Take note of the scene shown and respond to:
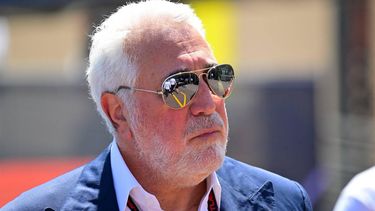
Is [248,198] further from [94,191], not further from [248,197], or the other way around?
[94,191]

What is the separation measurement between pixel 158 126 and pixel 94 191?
311 millimetres

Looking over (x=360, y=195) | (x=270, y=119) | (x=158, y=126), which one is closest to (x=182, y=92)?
(x=158, y=126)

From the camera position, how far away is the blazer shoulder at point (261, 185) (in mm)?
3207

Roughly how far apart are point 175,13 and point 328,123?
278 inches

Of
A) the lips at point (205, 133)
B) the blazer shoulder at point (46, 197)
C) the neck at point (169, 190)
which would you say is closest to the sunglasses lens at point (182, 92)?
the lips at point (205, 133)

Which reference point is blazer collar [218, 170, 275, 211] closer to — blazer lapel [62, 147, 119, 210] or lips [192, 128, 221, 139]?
lips [192, 128, 221, 139]

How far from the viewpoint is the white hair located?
3115mm

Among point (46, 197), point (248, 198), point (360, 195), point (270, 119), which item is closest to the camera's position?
point (46, 197)

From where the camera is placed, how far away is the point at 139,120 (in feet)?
10.2

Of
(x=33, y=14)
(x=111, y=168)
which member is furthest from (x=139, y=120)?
(x=33, y=14)

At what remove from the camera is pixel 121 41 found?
123 inches

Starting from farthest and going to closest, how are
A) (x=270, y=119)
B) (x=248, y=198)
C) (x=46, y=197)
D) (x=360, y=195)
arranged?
(x=270, y=119), (x=360, y=195), (x=248, y=198), (x=46, y=197)

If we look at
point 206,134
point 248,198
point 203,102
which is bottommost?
point 248,198

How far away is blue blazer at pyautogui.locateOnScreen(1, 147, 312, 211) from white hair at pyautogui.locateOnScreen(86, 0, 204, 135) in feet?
0.73
